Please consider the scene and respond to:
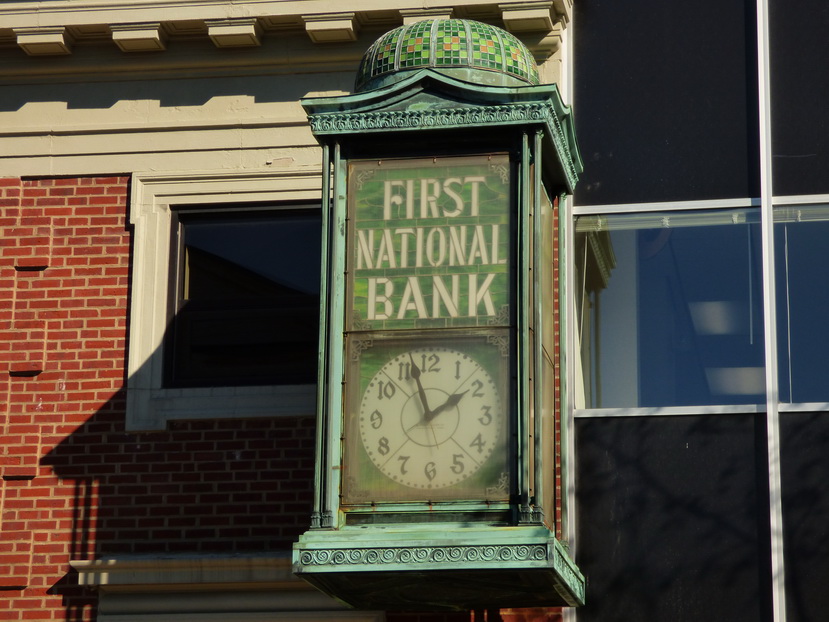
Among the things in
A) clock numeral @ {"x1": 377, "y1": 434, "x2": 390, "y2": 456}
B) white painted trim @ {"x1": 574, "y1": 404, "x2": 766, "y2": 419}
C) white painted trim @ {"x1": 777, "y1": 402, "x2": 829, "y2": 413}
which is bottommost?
clock numeral @ {"x1": 377, "y1": 434, "x2": 390, "y2": 456}

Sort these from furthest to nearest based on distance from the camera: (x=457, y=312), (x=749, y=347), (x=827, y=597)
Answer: (x=749, y=347)
(x=827, y=597)
(x=457, y=312)

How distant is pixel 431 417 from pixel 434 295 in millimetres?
681

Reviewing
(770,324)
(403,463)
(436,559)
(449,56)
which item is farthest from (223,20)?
(436,559)

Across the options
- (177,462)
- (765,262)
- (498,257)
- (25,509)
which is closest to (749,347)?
(765,262)

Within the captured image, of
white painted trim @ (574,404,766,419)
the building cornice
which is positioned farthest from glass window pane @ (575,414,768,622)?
the building cornice

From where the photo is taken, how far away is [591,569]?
977cm

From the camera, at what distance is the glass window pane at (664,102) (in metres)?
10.5

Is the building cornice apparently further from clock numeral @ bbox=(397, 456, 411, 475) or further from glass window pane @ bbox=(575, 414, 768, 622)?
clock numeral @ bbox=(397, 456, 411, 475)

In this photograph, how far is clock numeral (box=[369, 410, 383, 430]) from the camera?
8.57 metres

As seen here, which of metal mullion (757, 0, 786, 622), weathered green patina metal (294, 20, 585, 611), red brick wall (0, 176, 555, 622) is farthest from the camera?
red brick wall (0, 176, 555, 622)

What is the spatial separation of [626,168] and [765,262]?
3.70 ft

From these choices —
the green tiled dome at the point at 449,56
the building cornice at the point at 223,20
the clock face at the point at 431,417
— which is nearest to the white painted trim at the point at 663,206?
the building cornice at the point at 223,20

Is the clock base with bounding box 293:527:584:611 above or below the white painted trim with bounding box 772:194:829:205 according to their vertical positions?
below

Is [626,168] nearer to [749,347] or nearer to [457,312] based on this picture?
[749,347]
